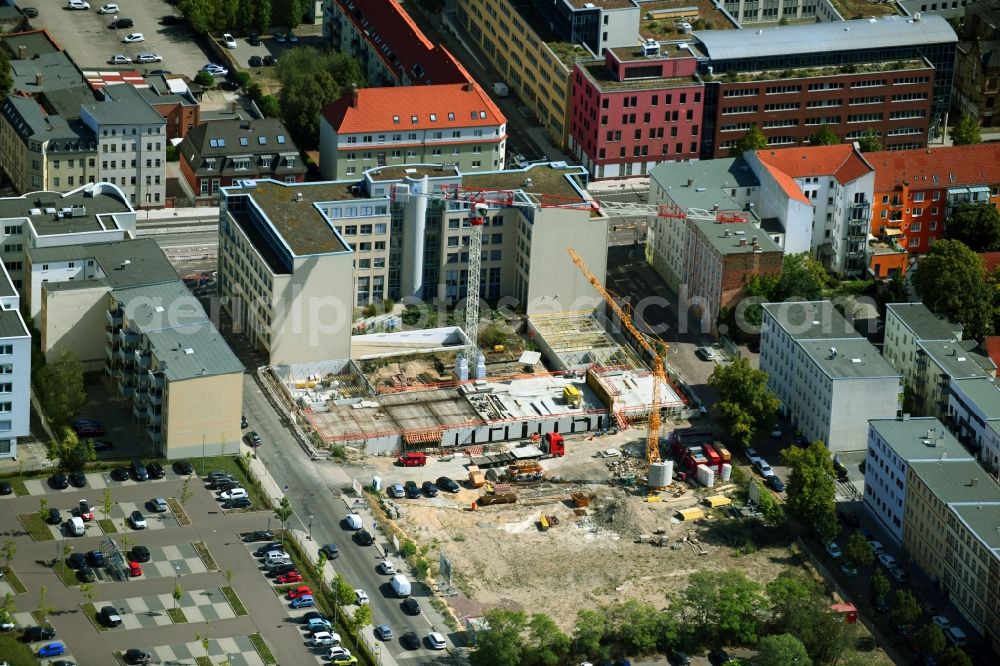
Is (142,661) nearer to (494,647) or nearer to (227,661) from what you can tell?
(227,661)

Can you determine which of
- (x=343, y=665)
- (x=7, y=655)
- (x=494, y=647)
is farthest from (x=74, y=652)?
(x=494, y=647)

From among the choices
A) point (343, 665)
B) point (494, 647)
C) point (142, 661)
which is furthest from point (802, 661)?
point (142, 661)

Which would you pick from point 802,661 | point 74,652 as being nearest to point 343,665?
point 74,652

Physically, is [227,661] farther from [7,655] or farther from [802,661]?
[802,661]

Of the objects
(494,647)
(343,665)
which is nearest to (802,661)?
(494,647)

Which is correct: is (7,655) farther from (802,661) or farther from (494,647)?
(802,661)
